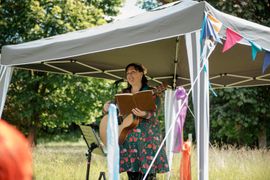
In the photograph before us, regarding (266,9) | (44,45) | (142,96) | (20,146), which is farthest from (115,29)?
(266,9)

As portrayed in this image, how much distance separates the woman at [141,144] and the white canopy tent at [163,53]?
356mm

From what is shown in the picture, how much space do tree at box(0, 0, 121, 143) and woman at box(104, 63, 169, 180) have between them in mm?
8997

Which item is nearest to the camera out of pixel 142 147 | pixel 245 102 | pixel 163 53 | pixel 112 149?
pixel 112 149

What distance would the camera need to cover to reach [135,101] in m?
3.72

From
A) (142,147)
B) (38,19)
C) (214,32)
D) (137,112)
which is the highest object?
(38,19)

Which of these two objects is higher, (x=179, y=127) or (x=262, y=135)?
(x=262, y=135)

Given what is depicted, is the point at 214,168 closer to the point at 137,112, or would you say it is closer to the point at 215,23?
the point at 137,112

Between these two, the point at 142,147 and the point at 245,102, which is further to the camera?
the point at 245,102

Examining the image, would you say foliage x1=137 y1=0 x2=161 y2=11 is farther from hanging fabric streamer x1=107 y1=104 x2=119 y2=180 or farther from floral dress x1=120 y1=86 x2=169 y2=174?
hanging fabric streamer x1=107 y1=104 x2=119 y2=180

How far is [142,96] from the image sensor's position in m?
3.66

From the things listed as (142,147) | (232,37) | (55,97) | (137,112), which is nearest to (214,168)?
(142,147)

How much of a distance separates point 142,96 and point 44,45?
3.78ft

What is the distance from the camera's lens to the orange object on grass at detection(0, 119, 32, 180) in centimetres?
58

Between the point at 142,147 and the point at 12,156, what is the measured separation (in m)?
3.36
